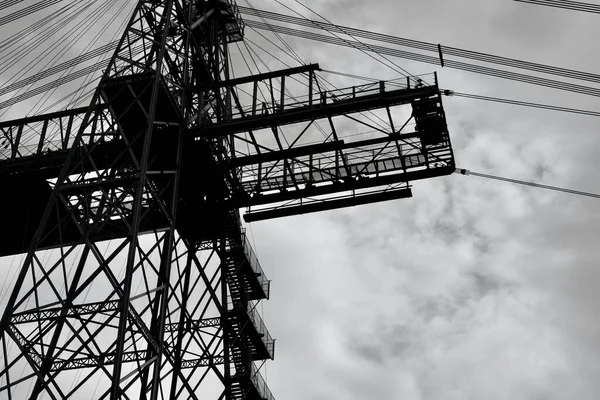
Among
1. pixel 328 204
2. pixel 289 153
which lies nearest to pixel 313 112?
pixel 289 153

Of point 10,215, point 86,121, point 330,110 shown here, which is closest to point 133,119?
point 86,121

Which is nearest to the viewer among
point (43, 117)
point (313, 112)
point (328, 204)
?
point (313, 112)

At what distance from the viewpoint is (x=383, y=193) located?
29.7 metres

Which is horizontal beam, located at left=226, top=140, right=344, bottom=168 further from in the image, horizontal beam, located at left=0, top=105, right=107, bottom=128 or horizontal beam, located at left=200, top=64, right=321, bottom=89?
horizontal beam, located at left=0, top=105, right=107, bottom=128

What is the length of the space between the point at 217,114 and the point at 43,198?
24.3 feet

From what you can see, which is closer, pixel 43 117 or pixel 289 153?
pixel 289 153

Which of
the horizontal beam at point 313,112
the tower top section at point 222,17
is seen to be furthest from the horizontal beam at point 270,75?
the tower top section at point 222,17

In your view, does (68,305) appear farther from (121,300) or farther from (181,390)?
(181,390)

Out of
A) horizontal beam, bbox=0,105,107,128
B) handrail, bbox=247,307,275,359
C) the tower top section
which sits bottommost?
handrail, bbox=247,307,275,359

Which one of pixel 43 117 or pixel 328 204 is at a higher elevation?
pixel 43 117

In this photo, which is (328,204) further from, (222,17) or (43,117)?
(43,117)

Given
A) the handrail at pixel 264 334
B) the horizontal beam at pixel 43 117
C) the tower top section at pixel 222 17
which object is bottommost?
the handrail at pixel 264 334

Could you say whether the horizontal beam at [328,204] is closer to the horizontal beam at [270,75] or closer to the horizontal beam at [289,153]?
the horizontal beam at [289,153]

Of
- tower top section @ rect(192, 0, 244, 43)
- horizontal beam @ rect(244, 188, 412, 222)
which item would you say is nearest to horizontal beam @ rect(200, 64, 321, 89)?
tower top section @ rect(192, 0, 244, 43)
